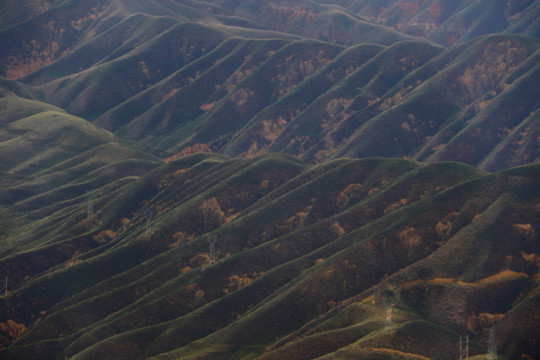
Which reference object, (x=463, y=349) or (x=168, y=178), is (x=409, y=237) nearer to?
(x=463, y=349)

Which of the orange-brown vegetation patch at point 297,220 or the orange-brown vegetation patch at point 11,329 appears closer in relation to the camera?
the orange-brown vegetation patch at point 11,329

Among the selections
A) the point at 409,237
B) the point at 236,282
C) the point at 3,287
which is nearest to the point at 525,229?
the point at 409,237

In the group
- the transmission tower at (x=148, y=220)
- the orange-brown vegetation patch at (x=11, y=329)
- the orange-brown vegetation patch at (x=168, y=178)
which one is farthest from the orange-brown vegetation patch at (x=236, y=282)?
the orange-brown vegetation patch at (x=168, y=178)

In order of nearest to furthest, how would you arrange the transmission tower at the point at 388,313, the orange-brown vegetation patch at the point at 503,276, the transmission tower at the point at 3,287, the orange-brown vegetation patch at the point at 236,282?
the transmission tower at the point at 388,313 < the orange-brown vegetation patch at the point at 503,276 < the orange-brown vegetation patch at the point at 236,282 < the transmission tower at the point at 3,287

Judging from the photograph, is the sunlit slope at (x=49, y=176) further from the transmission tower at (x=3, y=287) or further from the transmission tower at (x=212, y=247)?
the transmission tower at (x=212, y=247)

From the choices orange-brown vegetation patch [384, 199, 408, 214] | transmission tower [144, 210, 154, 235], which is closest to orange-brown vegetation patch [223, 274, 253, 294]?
transmission tower [144, 210, 154, 235]

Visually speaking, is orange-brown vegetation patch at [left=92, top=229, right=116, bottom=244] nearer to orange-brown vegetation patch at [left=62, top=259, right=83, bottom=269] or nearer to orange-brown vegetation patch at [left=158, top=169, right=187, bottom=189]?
orange-brown vegetation patch at [left=62, top=259, right=83, bottom=269]
